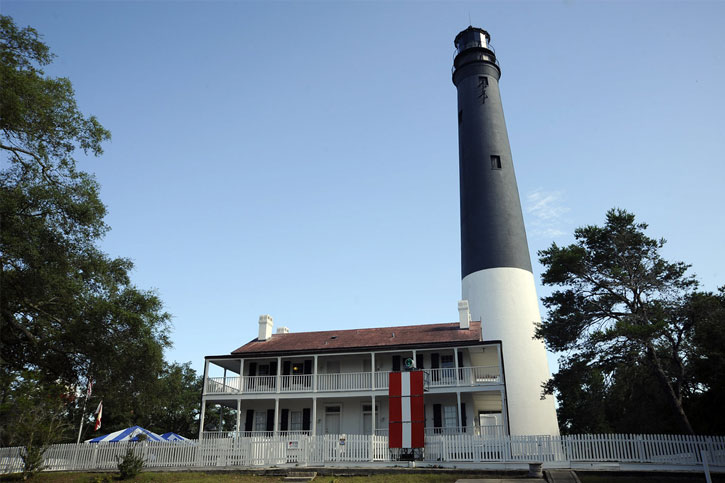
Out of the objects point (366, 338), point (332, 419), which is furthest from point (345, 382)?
point (366, 338)

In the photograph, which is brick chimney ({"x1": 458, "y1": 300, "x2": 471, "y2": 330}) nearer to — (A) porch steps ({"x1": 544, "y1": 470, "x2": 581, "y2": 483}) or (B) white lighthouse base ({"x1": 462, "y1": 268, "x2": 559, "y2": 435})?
(B) white lighthouse base ({"x1": 462, "y1": 268, "x2": 559, "y2": 435})

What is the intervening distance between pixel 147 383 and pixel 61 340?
373cm

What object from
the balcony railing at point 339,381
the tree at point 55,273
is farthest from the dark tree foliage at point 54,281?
the balcony railing at point 339,381

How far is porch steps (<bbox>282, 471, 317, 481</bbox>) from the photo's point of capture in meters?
15.6

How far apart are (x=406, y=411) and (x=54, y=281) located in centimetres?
1234

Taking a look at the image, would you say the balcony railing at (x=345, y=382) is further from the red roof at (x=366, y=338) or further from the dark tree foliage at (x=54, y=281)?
the dark tree foliage at (x=54, y=281)

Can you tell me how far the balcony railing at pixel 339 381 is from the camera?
2377 cm

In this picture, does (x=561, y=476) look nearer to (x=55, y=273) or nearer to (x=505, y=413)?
(x=505, y=413)

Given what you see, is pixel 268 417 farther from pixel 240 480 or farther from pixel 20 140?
pixel 20 140

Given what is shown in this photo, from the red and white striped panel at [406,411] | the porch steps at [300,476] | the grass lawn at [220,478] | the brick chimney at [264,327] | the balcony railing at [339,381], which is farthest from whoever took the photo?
the brick chimney at [264,327]

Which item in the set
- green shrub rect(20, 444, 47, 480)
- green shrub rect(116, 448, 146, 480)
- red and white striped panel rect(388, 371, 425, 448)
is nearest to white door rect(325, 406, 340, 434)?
red and white striped panel rect(388, 371, 425, 448)

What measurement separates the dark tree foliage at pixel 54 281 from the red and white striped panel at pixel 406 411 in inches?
358

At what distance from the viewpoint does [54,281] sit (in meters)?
17.3

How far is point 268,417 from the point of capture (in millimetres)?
26703
